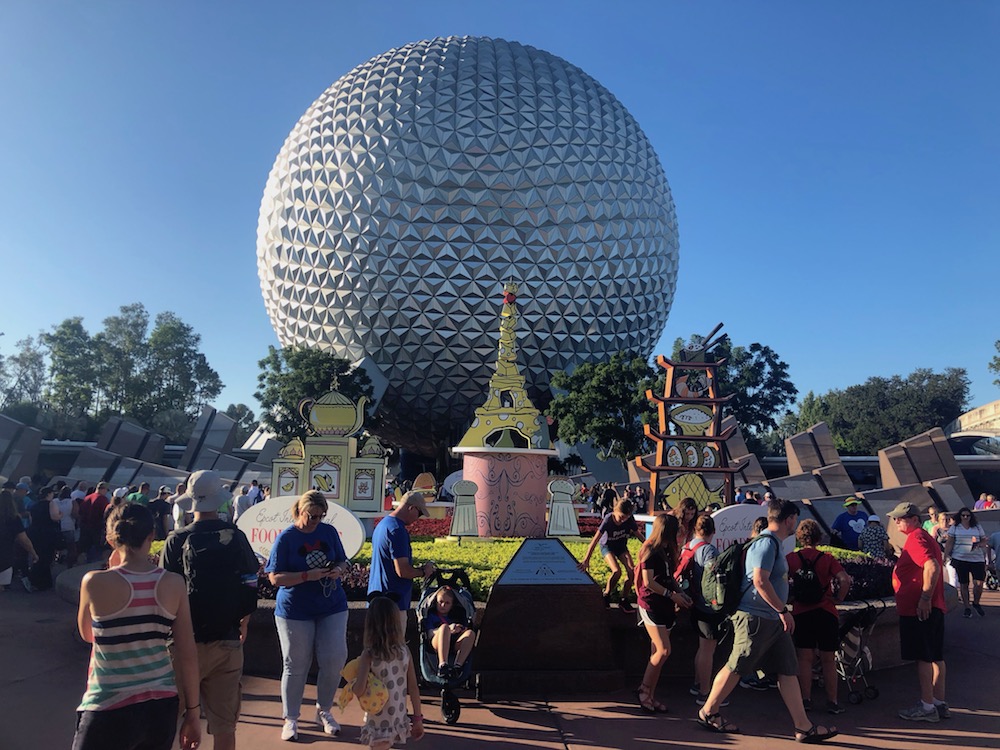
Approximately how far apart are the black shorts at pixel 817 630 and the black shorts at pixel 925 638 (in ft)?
1.67

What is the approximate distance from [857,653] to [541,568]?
275 cm

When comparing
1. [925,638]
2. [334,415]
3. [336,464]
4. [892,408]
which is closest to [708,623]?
[925,638]

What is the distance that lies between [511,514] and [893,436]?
49.9m

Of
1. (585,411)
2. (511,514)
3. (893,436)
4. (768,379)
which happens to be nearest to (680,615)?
(511,514)

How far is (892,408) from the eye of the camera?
5541 cm

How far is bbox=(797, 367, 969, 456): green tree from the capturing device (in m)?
53.3

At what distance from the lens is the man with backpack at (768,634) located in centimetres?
497

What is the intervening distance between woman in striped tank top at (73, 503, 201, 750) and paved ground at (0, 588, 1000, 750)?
183cm

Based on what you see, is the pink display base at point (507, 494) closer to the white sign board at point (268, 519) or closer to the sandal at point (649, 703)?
the white sign board at point (268, 519)

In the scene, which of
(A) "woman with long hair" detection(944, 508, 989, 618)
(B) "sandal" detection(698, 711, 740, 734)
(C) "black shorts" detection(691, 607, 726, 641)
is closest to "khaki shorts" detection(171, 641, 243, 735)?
(B) "sandal" detection(698, 711, 740, 734)

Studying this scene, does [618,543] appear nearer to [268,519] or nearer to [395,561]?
[395,561]

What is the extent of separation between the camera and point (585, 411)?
84.7 feet

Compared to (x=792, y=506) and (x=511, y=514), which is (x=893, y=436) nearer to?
(x=511, y=514)

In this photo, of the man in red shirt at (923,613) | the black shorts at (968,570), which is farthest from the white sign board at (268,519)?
the black shorts at (968,570)
